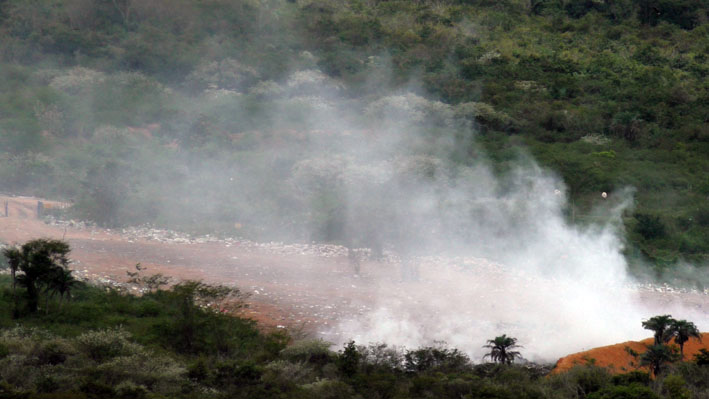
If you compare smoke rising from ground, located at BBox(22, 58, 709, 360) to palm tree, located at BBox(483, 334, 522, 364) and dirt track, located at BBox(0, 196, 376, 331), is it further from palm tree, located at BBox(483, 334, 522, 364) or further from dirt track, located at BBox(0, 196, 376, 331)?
palm tree, located at BBox(483, 334, 522, 364)

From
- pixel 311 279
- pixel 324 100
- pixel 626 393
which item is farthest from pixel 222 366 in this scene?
pixel 324 100

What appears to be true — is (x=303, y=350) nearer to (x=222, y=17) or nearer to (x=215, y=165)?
(x=215, y=165)

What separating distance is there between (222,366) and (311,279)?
359 inches

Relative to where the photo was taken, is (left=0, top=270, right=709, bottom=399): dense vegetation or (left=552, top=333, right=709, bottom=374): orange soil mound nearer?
(left=0, top=270, right=709, bottom=399): dense vegetation

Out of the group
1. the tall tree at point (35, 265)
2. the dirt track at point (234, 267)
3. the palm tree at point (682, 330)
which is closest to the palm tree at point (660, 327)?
the palm tree at point (682, 330)

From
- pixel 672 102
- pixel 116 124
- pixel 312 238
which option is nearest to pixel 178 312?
pixel 312 238

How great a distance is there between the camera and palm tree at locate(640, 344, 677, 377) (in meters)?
18.3

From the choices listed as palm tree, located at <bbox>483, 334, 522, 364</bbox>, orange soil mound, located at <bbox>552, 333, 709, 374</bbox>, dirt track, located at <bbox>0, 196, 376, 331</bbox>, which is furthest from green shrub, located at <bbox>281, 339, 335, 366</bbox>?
orange soil mound, located at <bbox>552, 333, 709, 374</bbox>

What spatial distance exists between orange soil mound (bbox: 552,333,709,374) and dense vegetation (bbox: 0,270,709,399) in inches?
25.3

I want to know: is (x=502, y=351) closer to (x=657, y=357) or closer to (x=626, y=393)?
(x=626, y=393)

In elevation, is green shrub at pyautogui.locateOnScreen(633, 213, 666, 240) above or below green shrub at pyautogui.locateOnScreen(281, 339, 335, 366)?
above

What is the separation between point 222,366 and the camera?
16719 mm

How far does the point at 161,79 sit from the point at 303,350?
3264 cm

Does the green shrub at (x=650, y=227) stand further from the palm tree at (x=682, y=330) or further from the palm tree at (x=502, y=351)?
Answer: the palm tree at (x=502, y=351)
